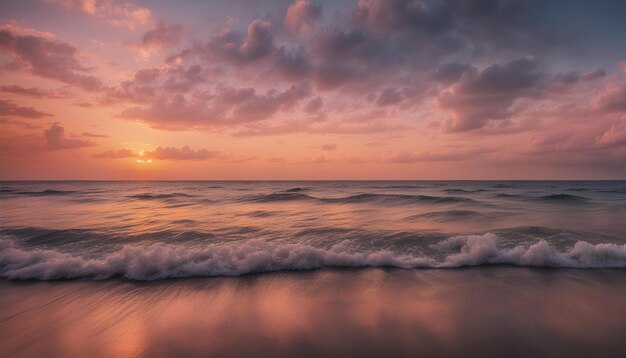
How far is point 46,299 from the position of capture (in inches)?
202

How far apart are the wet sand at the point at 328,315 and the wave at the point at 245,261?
31cm

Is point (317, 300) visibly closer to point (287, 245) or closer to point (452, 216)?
point (287, 245)

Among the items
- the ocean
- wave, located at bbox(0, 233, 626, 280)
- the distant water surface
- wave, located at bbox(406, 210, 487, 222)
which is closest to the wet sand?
the ocean

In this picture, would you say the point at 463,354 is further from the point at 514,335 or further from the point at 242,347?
the point at 242,347

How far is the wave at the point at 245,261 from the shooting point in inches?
243

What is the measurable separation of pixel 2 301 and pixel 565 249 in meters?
13.0

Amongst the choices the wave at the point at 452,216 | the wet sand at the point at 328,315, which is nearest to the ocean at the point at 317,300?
the wet sand at the point at 328,315

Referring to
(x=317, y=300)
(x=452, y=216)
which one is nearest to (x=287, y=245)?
(x=317, y=300)

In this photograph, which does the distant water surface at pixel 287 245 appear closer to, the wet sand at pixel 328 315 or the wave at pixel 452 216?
the wave at pixel 452 216

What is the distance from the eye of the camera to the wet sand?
362cm

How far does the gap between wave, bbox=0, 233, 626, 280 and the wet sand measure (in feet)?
1.01

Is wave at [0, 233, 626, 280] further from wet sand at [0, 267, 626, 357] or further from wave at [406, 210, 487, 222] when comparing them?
wave at [406, 210, 487, 222]

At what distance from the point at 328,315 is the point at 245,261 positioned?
2.74m

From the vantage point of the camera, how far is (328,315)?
436cm
